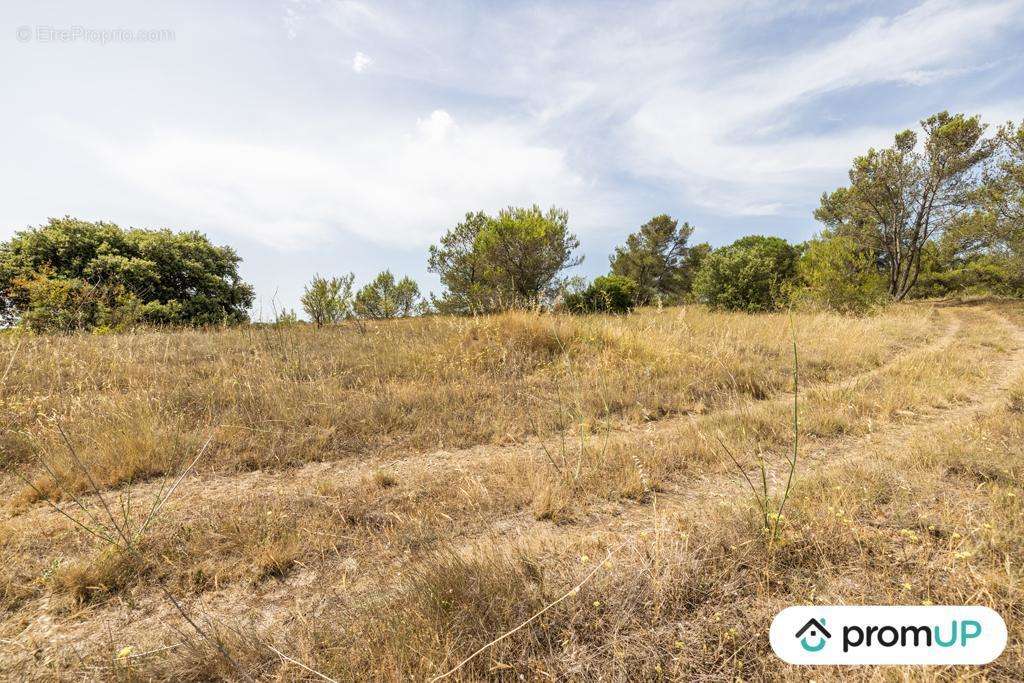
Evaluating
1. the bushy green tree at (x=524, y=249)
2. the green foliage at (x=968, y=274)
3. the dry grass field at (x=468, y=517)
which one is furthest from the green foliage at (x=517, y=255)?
the green foliage at (x=968, y=274)

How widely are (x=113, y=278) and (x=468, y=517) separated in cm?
1737

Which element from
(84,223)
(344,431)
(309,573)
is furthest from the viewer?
(84,223)

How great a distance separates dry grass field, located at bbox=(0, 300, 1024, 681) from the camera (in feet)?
6.24

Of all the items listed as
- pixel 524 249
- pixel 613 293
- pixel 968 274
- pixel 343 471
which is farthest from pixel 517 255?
pixel 968 274

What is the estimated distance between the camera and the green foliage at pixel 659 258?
40.3 m

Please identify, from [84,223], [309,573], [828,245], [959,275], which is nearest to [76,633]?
[309,573]

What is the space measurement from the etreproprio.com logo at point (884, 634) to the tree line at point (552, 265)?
614cm

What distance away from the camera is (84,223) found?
1439cm

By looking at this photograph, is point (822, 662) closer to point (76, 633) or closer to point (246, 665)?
point (246, 665)

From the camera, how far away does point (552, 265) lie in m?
22.0

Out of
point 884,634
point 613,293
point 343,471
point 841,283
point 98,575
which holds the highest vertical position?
point 613,293

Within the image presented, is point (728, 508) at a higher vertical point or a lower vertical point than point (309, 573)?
higher

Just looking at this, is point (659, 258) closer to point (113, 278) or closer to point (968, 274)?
point (968, 274)

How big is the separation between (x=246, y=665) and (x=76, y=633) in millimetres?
1143
